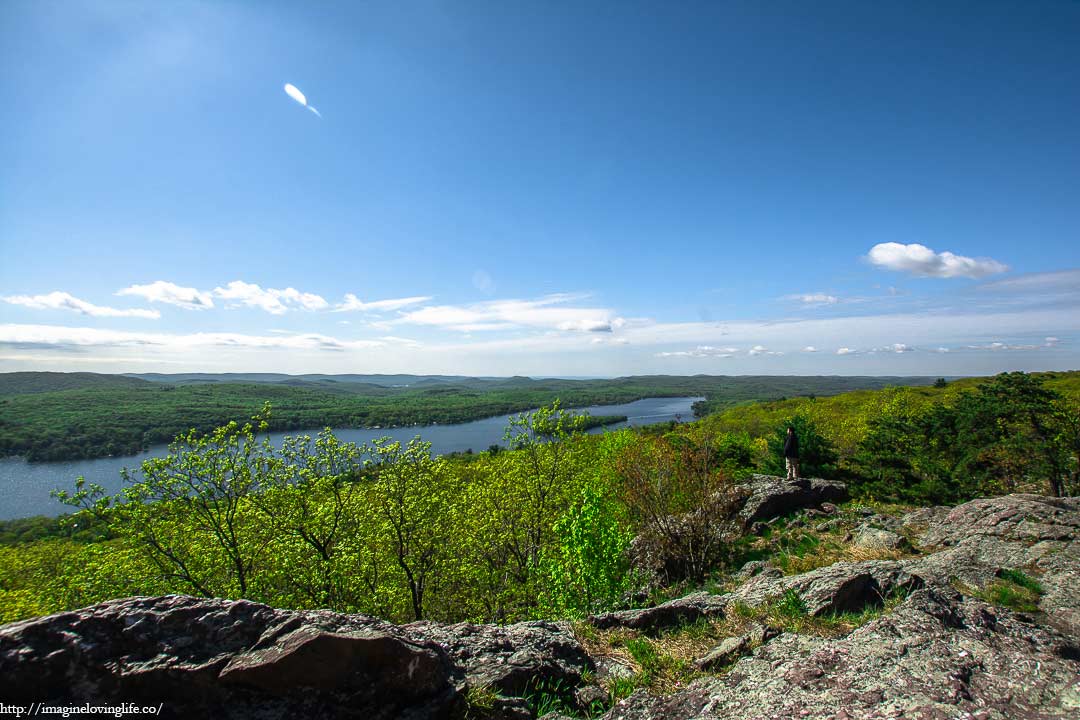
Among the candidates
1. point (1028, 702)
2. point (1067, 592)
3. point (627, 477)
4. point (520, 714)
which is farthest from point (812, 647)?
point (627, 477)

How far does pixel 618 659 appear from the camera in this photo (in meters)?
6.30

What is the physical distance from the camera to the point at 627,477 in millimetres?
14484

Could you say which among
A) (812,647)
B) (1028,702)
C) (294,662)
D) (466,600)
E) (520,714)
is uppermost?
(294,662)

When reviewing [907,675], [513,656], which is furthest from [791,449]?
[513,656]

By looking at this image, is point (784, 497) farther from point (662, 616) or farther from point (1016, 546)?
point (662, 616)

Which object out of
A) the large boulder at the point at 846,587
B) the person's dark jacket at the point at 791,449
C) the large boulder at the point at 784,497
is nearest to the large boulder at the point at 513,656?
the large boulder at the point at 846,587

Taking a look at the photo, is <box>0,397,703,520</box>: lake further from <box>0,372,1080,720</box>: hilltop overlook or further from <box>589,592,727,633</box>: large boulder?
<box>589,592,727,633</box>: large boulder

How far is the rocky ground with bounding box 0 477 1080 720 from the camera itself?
387 cm

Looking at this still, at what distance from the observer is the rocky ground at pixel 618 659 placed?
3.87 metres

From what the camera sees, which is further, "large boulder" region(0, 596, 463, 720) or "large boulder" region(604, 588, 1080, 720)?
"large boulder" region(604, 588, 1080, 720)

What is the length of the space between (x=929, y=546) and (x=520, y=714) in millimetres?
11543

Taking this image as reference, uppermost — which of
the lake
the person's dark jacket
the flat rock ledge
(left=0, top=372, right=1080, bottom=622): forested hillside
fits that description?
the flat rock ledge

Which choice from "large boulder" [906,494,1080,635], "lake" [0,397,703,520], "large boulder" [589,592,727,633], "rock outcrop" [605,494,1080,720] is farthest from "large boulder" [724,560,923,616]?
"lake" [0,397,703,520]

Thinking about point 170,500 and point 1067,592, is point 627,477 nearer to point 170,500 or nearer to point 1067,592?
point 1067,592
